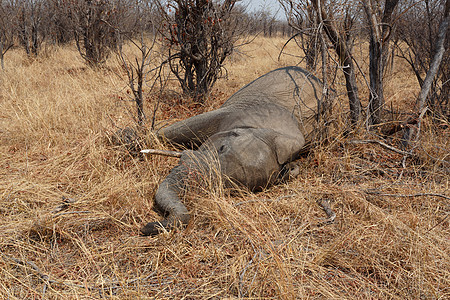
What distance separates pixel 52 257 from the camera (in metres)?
2.36

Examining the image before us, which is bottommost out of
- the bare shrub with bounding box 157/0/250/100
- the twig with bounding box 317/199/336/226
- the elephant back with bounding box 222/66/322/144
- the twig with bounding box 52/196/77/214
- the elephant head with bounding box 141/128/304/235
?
the twig with bounding box 317/199/336/226

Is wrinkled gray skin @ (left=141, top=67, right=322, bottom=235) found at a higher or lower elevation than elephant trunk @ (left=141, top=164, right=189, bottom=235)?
higher

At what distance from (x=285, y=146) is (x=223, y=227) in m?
1.04

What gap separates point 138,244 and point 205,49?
4223 mm

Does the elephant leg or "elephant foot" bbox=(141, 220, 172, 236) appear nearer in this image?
"elephant foot" bbox=(141, 220, 172, 236)

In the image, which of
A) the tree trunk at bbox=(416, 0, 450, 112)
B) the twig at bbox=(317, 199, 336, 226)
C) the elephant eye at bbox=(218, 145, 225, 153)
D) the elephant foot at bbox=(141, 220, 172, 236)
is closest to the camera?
the elephant foot at bbox=(141, 220, 172, 236)

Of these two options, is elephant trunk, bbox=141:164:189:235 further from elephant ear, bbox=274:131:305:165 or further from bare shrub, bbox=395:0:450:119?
bare shrub, bbox=395:0:450:119

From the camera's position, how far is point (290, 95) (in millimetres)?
3871

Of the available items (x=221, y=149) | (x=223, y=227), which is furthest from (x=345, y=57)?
(x=223, y=227)

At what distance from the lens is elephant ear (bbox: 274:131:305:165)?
3.21 meters

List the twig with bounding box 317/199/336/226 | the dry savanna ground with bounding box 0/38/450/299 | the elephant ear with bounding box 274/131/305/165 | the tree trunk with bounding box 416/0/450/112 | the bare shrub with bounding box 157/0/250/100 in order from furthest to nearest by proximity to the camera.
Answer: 1. the bare shrub with bounding box 157/0/250/100
2. the tree trunk with bounding box 416/0/450/112
3. the elephant ear with bounding box 274/131/305/165
4. the twig with bounding box 317/199/336/226
5. the dry savanna ground with bounding box 0/38/450/299

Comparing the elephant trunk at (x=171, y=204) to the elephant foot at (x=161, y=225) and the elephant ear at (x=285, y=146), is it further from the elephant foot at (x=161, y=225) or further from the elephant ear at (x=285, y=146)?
the elephant ear at (x=285, y=146)

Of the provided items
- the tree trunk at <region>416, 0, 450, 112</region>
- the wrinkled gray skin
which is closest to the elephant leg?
the wrinkled gray skin

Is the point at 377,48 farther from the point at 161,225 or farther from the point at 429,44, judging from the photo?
the point at 161,225
